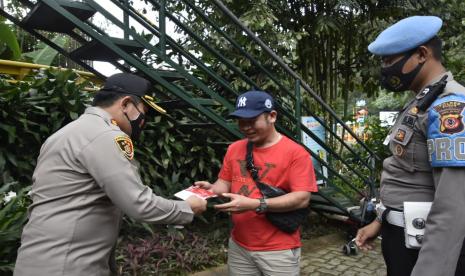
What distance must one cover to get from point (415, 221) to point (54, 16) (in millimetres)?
3242

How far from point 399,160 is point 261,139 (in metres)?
0.96

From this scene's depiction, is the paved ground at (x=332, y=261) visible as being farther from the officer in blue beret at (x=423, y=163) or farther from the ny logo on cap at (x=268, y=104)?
the officer in blue beret at (x=423, y=163)

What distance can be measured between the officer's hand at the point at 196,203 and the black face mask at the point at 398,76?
1.18 m

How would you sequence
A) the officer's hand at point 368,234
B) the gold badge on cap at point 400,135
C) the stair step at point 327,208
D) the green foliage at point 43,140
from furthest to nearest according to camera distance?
the stair step at point 327,208 < the green foliage at point 43,140 < the officer's hand at point 368,234 < the gold badge on cap at point 400,135

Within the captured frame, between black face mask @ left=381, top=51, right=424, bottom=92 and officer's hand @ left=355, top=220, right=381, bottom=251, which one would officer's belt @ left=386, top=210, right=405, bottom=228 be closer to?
officer's hand @ left=355, top=220, right=381, bottom=251

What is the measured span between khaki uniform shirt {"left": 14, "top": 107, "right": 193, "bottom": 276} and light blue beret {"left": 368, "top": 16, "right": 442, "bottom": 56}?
4.06 feet

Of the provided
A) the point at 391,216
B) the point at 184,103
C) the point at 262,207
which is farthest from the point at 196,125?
the point at 391,216

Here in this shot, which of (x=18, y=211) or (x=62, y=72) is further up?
(x=62, y=72)

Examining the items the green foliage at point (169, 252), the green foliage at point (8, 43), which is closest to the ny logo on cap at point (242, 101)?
the green foliage at point (169, 252)

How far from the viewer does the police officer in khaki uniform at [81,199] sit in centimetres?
176

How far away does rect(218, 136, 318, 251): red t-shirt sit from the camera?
2.38m

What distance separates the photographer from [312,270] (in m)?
4.57

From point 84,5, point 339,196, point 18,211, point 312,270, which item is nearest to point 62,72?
point 84,5

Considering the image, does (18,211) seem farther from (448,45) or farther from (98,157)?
(448,45)
